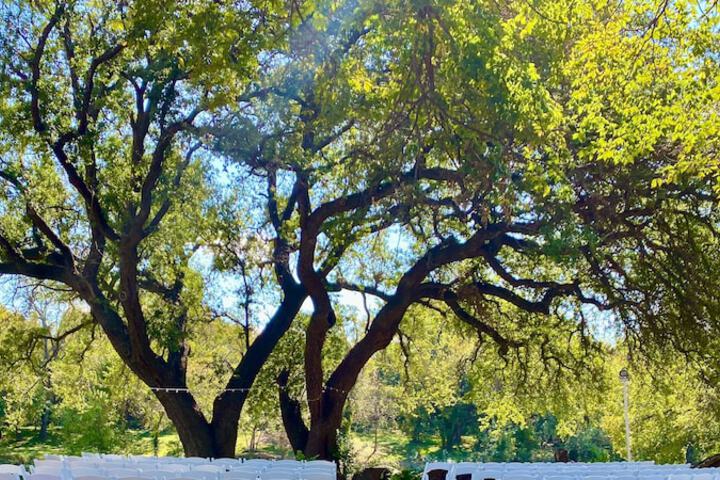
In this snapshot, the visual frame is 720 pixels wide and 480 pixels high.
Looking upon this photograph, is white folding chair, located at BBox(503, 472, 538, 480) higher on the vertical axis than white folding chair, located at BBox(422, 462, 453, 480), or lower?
higher

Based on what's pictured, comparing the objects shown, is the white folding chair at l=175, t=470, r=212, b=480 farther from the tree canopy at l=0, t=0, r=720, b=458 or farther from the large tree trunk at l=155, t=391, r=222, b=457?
the large tree trunk at l=155, t=391, r=222, b=457

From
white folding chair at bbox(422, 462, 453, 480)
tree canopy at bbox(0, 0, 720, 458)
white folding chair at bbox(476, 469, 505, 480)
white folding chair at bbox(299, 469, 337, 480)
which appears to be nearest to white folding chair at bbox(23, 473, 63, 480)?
white folding chair at bbox(299, 469, 337, 480)

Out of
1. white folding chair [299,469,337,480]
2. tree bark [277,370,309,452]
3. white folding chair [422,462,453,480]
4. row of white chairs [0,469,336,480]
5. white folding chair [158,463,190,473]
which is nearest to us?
row of white chairs [0,469,336,480]

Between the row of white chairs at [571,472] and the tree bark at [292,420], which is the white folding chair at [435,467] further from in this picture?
the tree bark at [292,420]

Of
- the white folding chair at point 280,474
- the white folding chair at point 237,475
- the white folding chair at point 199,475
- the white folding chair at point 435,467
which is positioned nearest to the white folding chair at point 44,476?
the white folding chair at point 199,475

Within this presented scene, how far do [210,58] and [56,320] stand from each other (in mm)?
13717

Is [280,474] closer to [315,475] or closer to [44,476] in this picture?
[315,475]

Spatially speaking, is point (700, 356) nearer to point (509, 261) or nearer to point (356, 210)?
point (509, 261)

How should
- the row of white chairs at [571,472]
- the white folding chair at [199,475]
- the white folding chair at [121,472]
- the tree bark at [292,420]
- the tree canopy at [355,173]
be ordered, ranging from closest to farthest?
1. the tree canopy at [355,173]
2. the white folding chair at [199,475]
3. the white folding chair at [121,472]
4. the row of white chairs at [571,472]
5. the tree bark at [292,420]

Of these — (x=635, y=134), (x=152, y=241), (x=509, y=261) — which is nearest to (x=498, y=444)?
(x=509, y=261)

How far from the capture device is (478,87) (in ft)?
19.6

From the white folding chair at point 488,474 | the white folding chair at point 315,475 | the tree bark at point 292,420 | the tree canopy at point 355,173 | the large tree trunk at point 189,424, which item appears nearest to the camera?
the tree canopy at point 355,173

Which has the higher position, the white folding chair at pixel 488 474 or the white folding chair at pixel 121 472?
the white folding chair at pixel 121 472

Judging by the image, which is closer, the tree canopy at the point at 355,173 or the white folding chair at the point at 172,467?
the tree canopy at the point at 355,173
